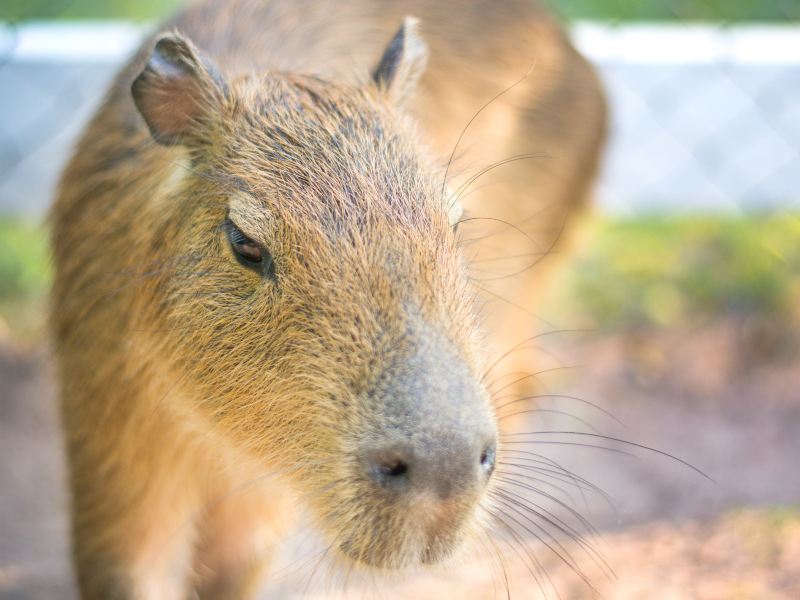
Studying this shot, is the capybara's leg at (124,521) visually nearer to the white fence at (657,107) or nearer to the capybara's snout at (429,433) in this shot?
the capybara's snout at (429,433)

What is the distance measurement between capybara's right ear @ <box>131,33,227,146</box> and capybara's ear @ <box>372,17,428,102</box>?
488mm

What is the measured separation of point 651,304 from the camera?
5.64 metres

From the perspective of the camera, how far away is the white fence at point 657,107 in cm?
639

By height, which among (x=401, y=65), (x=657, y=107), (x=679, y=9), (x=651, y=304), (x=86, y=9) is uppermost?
(x=401, y=65)

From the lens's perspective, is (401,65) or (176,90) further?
(401,65)

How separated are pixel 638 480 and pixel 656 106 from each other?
3038mm

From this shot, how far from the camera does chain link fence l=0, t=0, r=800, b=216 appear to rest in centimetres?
639

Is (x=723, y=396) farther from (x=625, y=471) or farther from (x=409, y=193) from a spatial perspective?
(x=409, y=193)

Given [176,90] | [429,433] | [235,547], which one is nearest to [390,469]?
[429,433]

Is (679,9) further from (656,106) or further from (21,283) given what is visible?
(21,283)

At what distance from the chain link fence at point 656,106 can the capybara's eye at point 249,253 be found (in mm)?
4232

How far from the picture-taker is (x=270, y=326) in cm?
245

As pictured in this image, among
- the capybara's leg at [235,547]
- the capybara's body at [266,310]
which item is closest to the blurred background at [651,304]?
the capybara's leg at [235,547]

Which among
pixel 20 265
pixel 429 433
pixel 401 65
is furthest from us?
pixel 20 265
